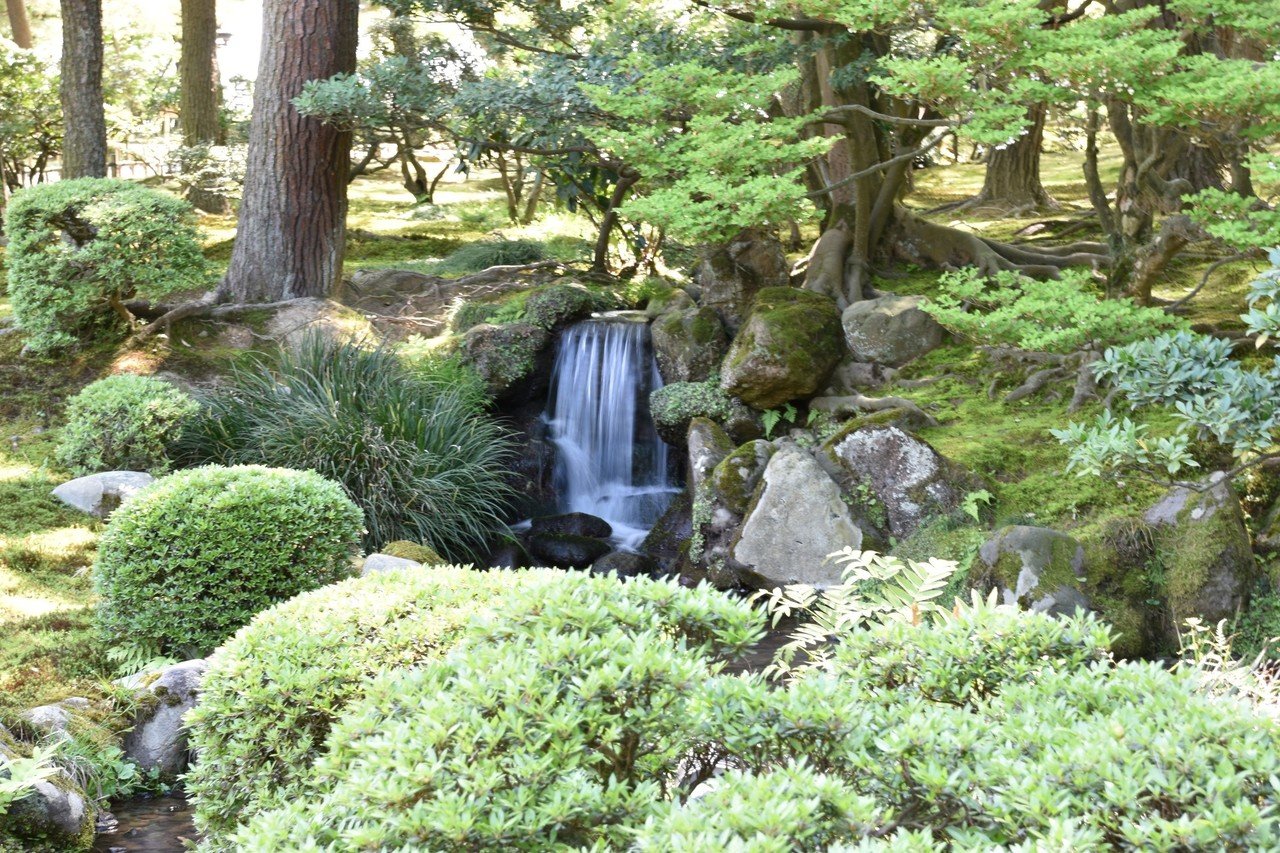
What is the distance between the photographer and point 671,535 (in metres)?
9.50

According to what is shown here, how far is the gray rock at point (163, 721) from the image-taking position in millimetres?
5648

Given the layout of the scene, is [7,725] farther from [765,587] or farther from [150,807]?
[765,587]

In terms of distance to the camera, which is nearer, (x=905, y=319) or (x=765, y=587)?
(x=765, y=587)

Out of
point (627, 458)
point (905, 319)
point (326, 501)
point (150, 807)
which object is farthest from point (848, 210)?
point (150, 807)

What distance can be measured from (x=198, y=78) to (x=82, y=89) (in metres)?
3.97

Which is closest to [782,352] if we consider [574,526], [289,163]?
[574,526]

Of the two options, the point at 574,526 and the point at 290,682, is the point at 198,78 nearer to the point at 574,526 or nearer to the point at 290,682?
the point at 574,526

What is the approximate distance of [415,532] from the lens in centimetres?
859

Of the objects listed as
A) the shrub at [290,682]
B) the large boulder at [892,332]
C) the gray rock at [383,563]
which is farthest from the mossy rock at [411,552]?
the large boulder at [892,332]

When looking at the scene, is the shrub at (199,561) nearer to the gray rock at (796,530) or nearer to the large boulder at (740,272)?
the gray rock at (796,530)

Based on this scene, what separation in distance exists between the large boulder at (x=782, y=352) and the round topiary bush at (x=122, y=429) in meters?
4.43

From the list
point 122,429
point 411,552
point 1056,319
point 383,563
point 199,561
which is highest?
point 1056,319

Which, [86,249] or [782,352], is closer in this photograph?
[782,352]

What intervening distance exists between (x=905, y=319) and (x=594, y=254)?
14.6 ft
